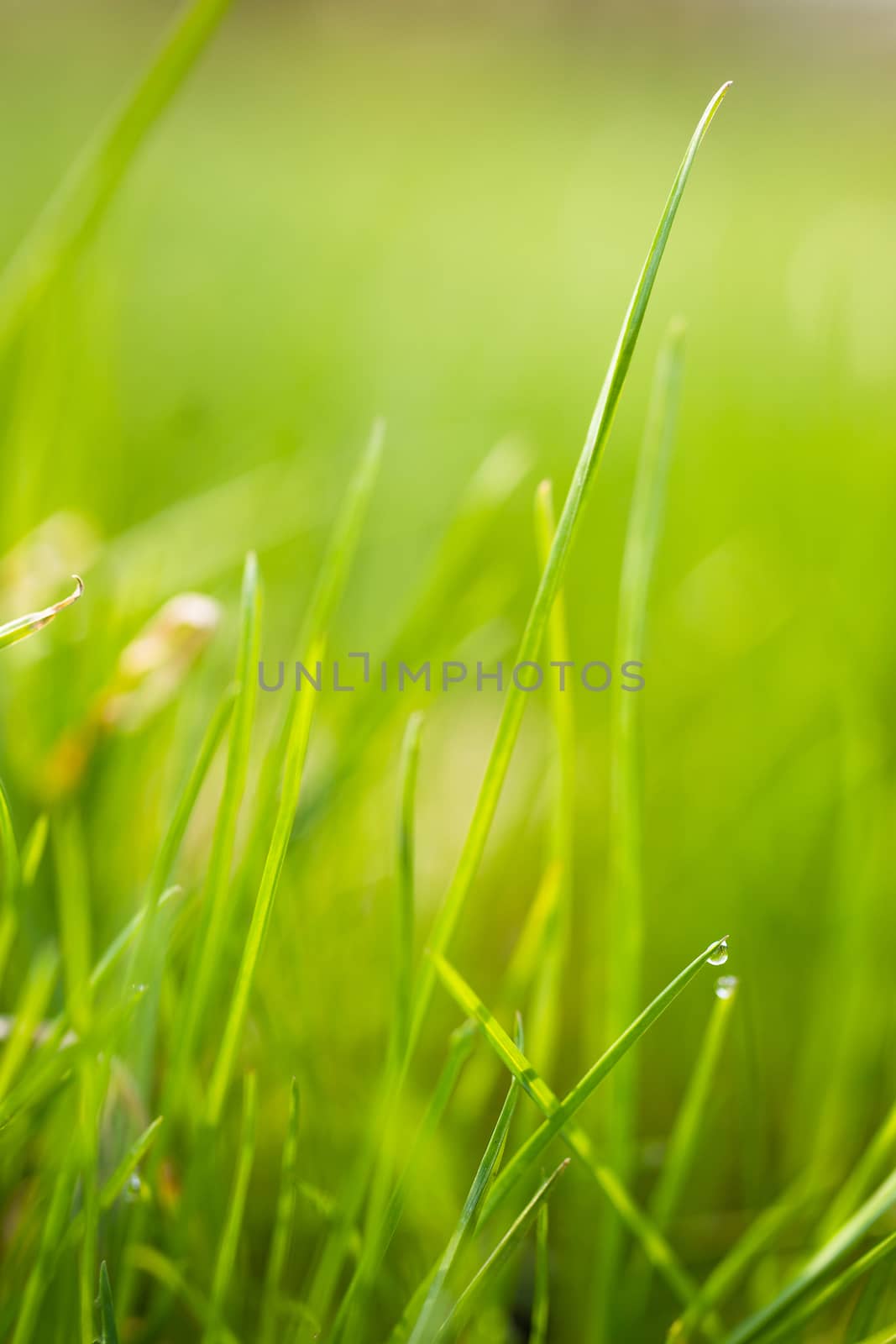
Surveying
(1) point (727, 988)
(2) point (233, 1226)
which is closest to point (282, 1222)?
(2) point (233, 1226)

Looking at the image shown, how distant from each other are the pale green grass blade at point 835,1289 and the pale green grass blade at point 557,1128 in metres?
0.02

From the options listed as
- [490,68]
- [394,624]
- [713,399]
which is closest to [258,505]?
[394,624]

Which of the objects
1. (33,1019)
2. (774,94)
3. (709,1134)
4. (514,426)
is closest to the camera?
(33,1019)

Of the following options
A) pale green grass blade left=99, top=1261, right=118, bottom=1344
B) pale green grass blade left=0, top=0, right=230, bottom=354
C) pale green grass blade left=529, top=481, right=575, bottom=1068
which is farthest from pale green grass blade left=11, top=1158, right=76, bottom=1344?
pale green grass blade left=0, top=0, right=230, bottom=354

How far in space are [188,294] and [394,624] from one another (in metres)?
1.03

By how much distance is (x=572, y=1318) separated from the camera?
1.02 feet

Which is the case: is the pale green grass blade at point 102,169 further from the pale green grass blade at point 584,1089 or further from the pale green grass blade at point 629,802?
the pale green grass blade at point 584,1089

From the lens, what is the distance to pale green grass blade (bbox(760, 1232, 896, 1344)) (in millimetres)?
226

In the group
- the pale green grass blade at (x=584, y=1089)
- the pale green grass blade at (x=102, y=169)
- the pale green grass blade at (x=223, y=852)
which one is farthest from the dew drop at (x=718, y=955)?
the pale green grass blade at (x=102, y=169)

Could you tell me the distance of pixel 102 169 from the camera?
1.18 ft

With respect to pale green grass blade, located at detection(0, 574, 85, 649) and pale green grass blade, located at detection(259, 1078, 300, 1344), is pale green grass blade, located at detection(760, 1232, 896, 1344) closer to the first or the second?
pale green grass blade, located at detection(259, 1078, 300, 1344)

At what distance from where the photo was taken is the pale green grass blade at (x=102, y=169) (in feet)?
1.08

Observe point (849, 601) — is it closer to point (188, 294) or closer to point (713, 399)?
point (713, 399)

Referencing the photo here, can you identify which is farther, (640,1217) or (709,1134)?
(709,1134)
